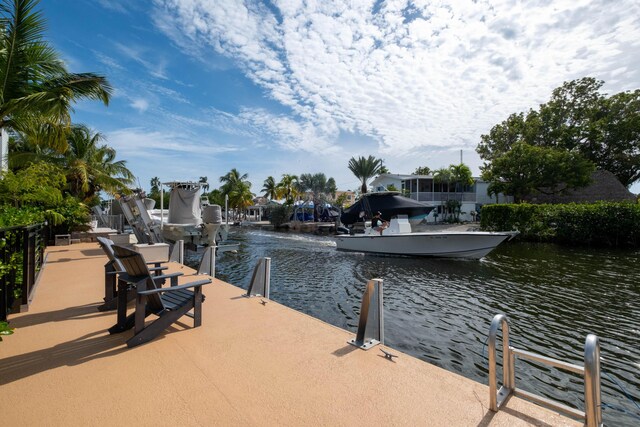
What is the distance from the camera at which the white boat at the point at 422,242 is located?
15469 millimetres

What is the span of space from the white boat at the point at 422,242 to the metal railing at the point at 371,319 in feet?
42.1

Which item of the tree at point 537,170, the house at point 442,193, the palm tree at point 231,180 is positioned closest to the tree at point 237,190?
the palm tree at point 231,180

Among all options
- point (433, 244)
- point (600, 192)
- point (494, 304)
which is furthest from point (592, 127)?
point (494, 304)

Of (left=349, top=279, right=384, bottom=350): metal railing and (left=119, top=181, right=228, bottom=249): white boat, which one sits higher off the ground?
(left=119, top=181, right=228, bottom=249): white boat

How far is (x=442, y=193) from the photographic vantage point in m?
40.3

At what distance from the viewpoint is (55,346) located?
12.5ft

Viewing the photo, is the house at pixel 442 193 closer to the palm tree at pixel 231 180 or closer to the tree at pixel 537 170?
the tree at pixel 537 170

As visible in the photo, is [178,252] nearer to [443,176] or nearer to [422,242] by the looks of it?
[422,242]

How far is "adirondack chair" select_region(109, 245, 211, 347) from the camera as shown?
3719mm

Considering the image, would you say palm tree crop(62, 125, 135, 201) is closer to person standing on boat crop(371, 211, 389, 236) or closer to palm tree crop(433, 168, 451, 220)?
person standing on boat crop(371, 211, 389, 236)

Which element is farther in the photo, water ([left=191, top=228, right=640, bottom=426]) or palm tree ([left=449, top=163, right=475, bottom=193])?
palm tree ([left=449, top=163, right=475, bottom=193])

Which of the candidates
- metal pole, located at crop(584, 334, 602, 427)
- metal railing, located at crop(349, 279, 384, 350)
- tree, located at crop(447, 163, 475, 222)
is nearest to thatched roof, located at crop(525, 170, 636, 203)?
tree, located at crop(447, 163, 475, 222)

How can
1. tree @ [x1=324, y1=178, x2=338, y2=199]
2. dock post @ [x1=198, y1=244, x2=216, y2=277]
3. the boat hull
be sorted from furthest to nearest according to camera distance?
1. tree @ [x1=324, y1=178, x2=338, y2=199]
2. the boat hull
3. dock post @ [x1=198, y1=244, x2=216, y2=277]

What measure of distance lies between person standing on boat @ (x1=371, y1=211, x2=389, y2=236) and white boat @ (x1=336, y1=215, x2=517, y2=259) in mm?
208
